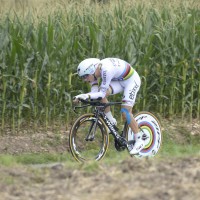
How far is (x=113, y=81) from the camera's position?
11102mm

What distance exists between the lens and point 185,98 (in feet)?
50.0

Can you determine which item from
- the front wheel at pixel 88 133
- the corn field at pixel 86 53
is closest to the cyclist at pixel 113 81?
the front wheel at pixel 88 133

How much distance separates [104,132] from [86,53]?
3842mm

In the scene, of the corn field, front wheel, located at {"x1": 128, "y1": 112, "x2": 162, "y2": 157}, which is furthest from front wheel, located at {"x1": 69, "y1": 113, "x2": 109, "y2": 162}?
the corn field

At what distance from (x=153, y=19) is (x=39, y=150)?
421 centimetres

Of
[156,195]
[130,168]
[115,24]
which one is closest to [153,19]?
[115,24]

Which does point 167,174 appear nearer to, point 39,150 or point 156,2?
point 39,150

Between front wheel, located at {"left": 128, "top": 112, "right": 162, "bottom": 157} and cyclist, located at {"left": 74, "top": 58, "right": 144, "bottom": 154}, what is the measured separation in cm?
19

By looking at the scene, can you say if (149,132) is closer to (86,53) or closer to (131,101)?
(131,101)

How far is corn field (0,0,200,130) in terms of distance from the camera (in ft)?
45.5

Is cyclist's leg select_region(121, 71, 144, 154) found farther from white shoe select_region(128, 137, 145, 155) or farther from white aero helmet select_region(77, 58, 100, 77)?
white aero helmet select_region(77, 58, 100, 77)

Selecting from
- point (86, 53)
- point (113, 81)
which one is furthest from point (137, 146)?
point (86, 53)

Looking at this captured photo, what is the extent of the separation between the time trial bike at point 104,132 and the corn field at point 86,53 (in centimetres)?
218

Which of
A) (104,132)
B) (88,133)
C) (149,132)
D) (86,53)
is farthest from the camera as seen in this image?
(86,53)
